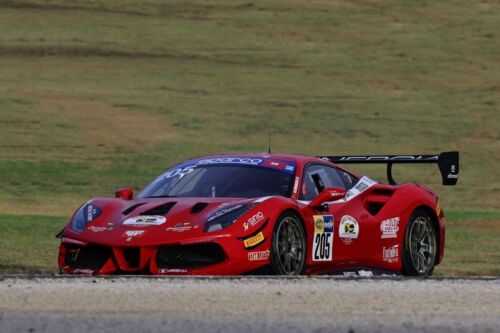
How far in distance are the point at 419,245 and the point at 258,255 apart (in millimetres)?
2501

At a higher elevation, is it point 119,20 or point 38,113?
point 119,20

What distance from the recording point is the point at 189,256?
30.9 ft

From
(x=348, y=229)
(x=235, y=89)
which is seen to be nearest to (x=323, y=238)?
(x=348, y=229)

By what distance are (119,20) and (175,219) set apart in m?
27.1

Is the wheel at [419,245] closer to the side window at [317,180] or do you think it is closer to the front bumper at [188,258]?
the side window at [317,180]

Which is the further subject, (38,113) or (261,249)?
(38,113)

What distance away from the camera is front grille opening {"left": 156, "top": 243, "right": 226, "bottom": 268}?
369 inches

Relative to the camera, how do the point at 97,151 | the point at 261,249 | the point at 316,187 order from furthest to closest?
the point at 97,151, the point at 316,187, the point at 261,249

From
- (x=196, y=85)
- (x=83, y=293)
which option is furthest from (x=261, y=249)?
(x=196, y=85)

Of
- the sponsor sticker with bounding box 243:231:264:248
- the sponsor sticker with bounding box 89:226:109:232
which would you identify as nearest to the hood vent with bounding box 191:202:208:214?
the sponsor sticker with bounding box 243:231:264:248

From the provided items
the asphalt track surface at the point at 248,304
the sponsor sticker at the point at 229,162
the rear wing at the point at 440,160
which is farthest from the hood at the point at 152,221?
the rear wing at the point at 440,160

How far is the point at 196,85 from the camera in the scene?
32344mm

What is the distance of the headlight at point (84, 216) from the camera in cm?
997

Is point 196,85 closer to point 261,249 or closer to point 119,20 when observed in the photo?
point 119,20
